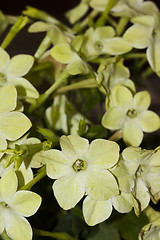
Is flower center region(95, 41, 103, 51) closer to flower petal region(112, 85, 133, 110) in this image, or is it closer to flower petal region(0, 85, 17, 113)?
flower petal region(112, 85, 133, 110)

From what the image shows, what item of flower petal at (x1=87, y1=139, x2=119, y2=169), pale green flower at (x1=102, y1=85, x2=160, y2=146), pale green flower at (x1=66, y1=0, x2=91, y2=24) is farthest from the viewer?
pale green flower at (x1=66, y1=0, x2=91, y2=24)

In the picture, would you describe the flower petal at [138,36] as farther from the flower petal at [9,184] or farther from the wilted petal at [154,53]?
the flower petal at [9,184]

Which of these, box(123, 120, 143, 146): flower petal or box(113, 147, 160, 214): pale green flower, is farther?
box(123, 120, 143, 146): flower petal

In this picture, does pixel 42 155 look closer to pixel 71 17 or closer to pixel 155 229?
pixel 155 229

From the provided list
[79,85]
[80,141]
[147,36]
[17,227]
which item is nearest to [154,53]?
[147,36]

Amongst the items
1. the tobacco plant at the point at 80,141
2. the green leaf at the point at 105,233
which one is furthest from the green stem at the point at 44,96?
the green leaf at the point at 105,233

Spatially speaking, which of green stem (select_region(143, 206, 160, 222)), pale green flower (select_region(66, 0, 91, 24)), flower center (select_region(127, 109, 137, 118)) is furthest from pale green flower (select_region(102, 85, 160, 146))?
pale green flower (select_region(66, 0, 91, 24))

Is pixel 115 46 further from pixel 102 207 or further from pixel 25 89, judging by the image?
pixel 102 207
